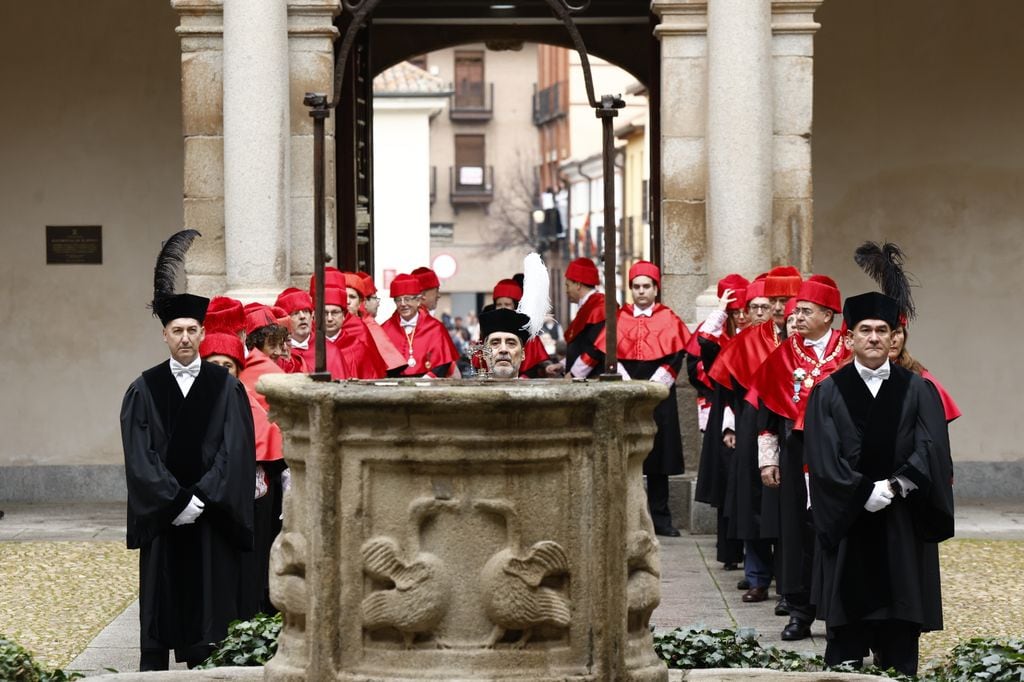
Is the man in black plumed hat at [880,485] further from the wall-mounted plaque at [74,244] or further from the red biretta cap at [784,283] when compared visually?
the wall-mounted plaque at [74,244]

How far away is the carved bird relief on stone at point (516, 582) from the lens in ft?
16.9

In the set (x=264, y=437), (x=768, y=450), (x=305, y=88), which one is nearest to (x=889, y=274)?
(x=768, y=450)

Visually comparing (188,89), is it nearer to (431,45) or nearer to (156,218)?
(156,218)

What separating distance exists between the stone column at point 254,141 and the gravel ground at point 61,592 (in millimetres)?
1933

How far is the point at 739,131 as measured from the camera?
1252cm

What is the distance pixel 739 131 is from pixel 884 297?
534 cm

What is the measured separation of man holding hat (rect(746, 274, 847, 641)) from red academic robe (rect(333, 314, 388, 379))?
7.45 ft

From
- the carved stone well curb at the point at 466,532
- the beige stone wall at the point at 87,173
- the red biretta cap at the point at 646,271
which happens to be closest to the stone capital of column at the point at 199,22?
the beige stone wall at the point at 87,173

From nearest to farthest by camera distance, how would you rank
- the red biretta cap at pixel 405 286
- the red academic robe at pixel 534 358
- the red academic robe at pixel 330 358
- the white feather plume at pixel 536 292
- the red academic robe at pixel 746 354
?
the white feather plume at pixel 536 292 < the red academic robe at pixel 330 358 < the red academic robe at pixel 746 354 < the red biretta cap at pixel 405 286 < the red academic robe at pixel 534 358

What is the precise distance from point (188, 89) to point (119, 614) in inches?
167

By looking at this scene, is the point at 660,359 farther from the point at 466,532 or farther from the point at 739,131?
the point at 466,532

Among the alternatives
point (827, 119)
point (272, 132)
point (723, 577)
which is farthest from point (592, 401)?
point (827, 119)

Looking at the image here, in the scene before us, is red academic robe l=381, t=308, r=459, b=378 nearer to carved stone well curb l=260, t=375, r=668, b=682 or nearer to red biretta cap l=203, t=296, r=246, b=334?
red biretta cap l=203, t=296, r=246, b=334

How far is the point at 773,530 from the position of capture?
9.76 metres
